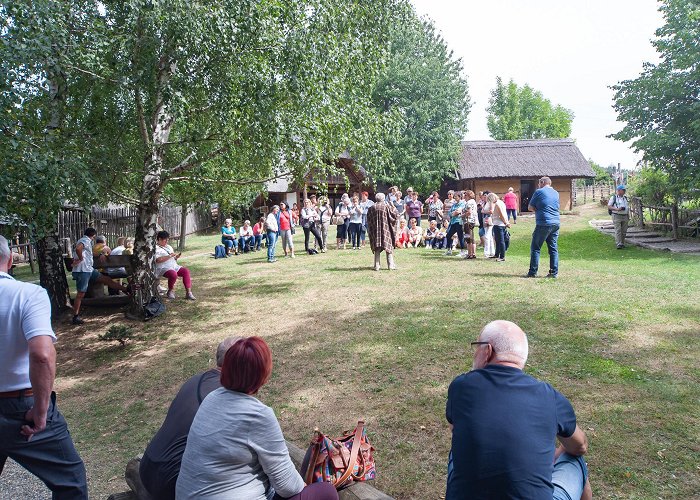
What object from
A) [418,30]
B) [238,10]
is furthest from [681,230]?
[418,30]

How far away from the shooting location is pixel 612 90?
18.9 metres

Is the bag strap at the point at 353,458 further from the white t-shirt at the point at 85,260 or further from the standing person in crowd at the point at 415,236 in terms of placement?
the standing person in crowd at the point at 415,236

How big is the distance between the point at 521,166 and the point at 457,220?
2040 cm

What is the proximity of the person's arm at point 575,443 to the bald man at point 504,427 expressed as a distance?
0.09 ft

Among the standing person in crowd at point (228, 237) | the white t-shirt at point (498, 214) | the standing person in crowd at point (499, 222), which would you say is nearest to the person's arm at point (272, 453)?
the standing person in crowd at point (499, 222)

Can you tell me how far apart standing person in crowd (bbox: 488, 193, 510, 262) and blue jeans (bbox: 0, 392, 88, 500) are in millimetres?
10359

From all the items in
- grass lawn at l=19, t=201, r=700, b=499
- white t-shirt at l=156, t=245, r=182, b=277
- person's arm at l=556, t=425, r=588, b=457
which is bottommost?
grass lawn at l=19, t=201, r=700, b=499

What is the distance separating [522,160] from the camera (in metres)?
33.1

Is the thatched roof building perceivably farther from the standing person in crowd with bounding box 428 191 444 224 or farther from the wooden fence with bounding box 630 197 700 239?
the standing person in crowd with bounding box 428 191 444 224

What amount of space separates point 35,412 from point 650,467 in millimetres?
3971

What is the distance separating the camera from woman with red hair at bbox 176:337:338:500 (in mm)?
2545

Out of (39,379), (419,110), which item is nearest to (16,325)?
(39,379)

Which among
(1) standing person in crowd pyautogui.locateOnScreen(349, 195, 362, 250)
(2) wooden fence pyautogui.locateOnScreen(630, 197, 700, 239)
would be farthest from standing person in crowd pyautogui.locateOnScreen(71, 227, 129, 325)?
(2) wooden fence pyautogui.locateOnScreen(630, 197, 700, 239)

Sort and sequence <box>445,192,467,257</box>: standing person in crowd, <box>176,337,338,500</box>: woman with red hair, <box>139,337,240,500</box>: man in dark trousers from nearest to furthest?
<box>176,337,338,500</box>: woman with red hair → <box>139,337,240,500</box>: man in dark trousers → <box>445,192,467,257</box>: standing person in crowd
